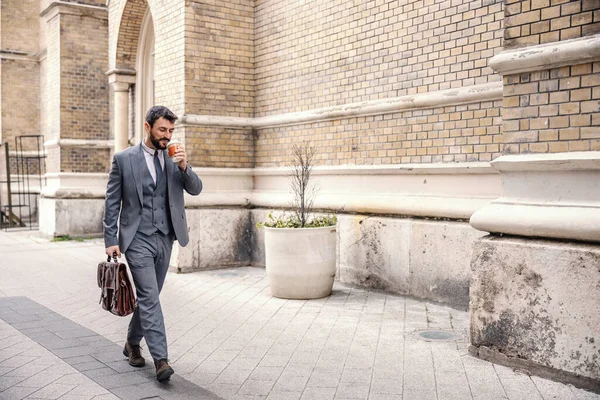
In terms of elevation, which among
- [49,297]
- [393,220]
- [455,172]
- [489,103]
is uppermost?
[489,103]

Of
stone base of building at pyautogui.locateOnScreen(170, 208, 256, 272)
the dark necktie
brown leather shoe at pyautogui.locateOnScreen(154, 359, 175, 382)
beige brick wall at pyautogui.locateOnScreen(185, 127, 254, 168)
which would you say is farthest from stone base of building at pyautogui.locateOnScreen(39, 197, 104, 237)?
brown leather shoe at pyautogui.locateOnScreen(154, 359, 175, 382)

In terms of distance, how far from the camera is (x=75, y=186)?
15.2m

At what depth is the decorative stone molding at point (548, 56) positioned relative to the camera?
4719mm

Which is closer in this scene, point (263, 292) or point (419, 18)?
point (419, 18)

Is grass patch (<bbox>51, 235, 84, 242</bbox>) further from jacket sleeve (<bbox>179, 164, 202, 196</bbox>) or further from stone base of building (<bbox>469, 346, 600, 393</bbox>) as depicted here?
stone base of building (<bbox>469, 346, 600, 393</bbox>)

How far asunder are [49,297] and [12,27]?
49.2ft

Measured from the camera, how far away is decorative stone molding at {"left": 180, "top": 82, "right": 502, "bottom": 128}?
23.1 feet

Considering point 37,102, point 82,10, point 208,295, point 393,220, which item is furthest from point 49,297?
point 37,102

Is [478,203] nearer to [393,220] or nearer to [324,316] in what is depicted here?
[393,220]

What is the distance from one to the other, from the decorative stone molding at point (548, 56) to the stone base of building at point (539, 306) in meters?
1.31

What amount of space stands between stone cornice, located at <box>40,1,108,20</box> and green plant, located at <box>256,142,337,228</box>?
8210 millimetres

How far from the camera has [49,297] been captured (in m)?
8.31

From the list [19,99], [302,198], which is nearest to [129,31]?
[302,198]

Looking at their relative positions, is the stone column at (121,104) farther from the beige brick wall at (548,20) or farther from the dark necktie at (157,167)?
the beige brick wall at (548,20)
